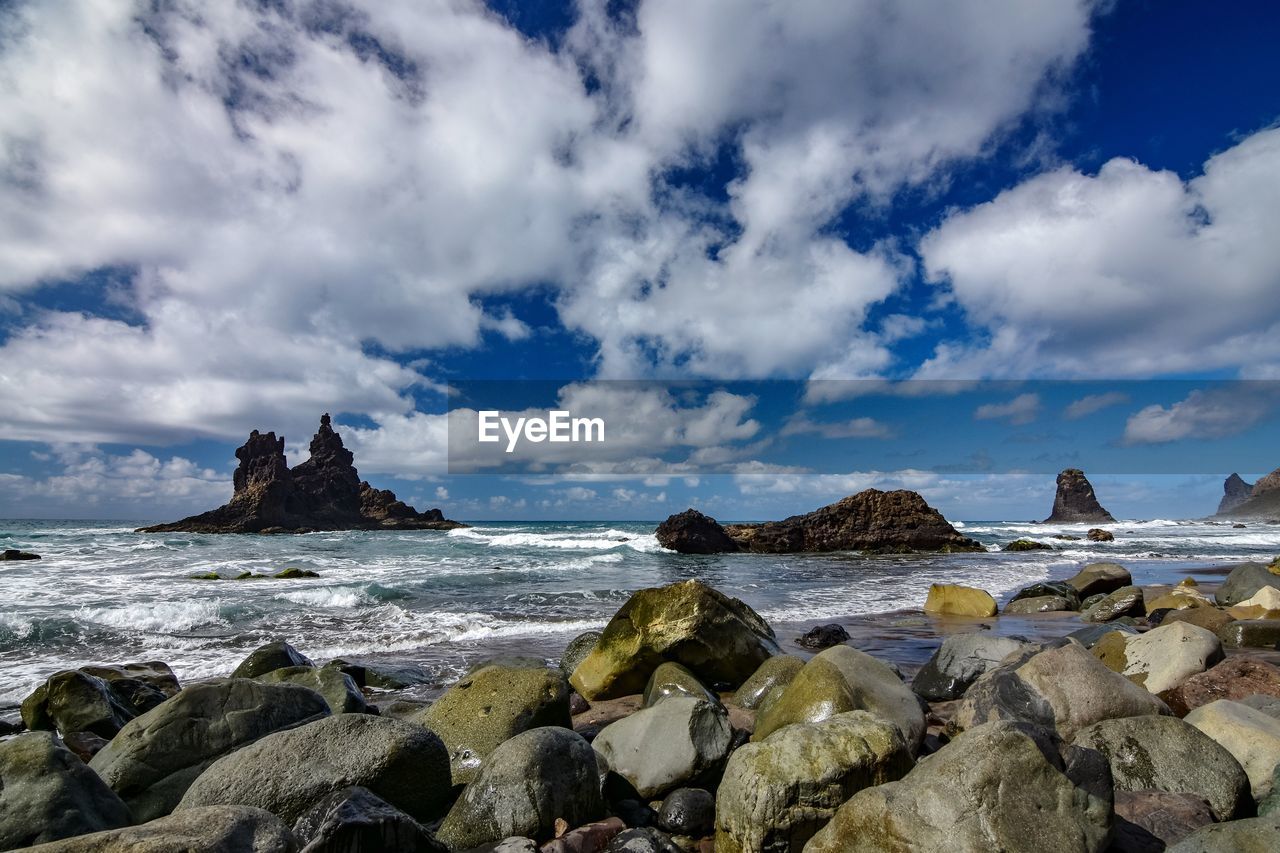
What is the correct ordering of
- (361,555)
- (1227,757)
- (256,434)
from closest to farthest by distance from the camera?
(1227,757)
(361,555)
(256,434)

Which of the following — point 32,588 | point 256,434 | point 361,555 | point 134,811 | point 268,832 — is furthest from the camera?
point 256,434

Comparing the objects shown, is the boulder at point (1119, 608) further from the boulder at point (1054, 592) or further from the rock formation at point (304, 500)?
the rock formation at point (304, 500)

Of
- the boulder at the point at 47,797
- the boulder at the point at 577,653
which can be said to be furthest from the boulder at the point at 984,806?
the boulder at the point at 577,653

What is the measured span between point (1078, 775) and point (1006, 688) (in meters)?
2.36

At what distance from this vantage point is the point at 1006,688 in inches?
221

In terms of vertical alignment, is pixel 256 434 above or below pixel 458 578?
above

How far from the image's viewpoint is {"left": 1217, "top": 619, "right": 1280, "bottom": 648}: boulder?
9062mm

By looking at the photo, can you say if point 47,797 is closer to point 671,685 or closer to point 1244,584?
point 671,685

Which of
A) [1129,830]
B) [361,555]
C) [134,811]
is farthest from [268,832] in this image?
[361,555]

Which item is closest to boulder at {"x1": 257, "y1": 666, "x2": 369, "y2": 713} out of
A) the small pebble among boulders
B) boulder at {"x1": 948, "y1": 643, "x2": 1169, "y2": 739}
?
the small pebble among boulders

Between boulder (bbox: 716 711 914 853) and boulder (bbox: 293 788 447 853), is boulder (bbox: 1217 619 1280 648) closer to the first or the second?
boulder (bbox: 716 711 914 853)

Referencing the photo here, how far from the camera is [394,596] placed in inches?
690

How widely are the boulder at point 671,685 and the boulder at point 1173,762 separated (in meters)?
3.40

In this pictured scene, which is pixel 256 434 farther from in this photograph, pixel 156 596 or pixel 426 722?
pixel 426 722
